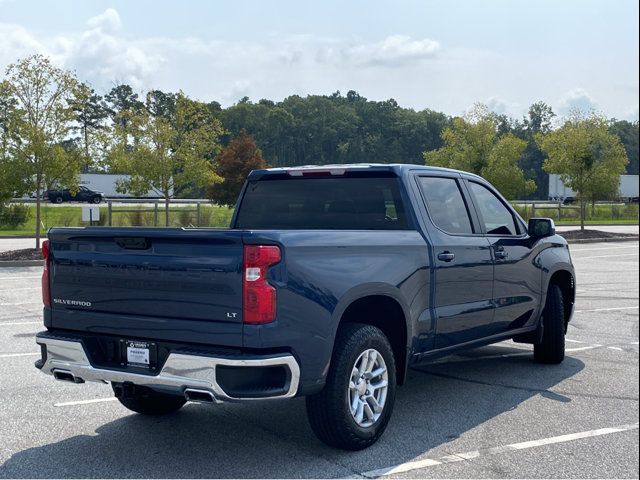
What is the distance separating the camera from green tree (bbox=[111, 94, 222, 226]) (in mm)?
27422

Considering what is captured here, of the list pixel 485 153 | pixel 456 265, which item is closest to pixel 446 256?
pixel 456 265

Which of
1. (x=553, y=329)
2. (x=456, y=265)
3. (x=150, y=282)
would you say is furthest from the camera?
(x=553, y=329)

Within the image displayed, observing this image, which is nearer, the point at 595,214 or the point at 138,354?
the point at 138,354

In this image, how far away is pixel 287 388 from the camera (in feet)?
15.4

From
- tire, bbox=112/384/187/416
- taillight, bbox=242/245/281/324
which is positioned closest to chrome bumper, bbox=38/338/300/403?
taillight, bbox=242/245/281/324

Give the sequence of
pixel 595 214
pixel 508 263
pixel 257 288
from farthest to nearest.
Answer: pixel 595 214 < pixel 508 263 < pixel 257 288

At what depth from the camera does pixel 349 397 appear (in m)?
5.18

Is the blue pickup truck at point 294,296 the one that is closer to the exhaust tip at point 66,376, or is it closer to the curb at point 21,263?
the exhaust tip at point 66,376

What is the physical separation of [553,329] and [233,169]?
133 ft

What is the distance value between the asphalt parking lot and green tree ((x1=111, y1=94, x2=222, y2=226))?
64.2ft

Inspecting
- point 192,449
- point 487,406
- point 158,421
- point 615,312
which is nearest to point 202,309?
point 192,449

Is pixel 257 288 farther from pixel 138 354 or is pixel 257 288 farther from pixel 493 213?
pixel 493 213

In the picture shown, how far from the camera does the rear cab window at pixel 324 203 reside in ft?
20.6

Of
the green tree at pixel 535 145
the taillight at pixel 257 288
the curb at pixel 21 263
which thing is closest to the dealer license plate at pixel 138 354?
the taillight at pixel 257 288
